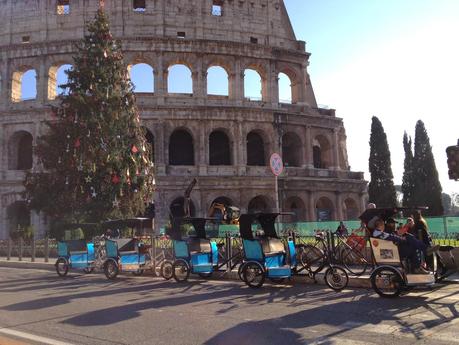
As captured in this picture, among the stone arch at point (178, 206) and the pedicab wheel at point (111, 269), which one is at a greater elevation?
the stone arch at point (178, 206)

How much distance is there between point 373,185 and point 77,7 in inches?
1111

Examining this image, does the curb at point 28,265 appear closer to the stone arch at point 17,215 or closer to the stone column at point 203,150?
the stone arch at point 17,215

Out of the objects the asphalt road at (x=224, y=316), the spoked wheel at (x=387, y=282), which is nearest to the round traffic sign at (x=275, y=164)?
the asphalt road at (x=224, y=316)

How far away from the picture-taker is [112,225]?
15727mm

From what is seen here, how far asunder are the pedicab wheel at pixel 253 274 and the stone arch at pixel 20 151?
28235 millimetres

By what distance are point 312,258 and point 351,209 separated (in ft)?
94.2

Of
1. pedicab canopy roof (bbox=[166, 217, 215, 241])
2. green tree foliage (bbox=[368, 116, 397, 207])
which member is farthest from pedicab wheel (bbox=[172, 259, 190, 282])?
green tree foliage (bbox=[368, 116, 397, 207])

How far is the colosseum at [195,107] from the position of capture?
33.2 m

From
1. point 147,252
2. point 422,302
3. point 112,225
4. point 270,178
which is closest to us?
point 422,302

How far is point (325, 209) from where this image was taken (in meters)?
37.3

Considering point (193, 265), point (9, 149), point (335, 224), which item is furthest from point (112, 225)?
point (9, 149)

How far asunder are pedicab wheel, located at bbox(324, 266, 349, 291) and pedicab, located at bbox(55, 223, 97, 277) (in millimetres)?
7974

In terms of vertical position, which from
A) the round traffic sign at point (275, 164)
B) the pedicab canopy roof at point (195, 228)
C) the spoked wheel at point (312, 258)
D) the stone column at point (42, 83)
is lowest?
the spoked wheel at point (312, 258)

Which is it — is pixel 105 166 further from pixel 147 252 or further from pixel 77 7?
pixel 77 7
